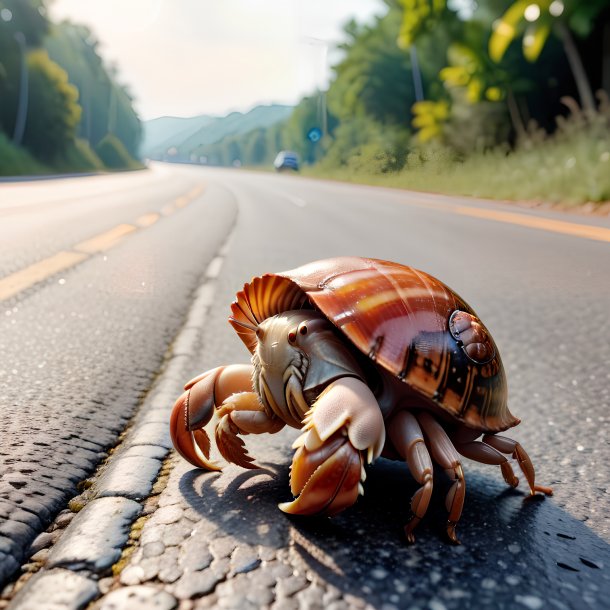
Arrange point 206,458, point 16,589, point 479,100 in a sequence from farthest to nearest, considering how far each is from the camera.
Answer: point 479,100
point 206,458
point 16,589

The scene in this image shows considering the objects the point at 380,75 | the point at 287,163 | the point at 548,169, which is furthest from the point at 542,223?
the point at 287,163

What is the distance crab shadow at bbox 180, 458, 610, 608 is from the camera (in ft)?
4.29

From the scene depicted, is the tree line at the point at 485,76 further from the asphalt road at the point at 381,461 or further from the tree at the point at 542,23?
the asphalt road at the point at 381,461

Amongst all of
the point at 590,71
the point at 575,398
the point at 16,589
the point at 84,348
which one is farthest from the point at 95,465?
the point at 590,71

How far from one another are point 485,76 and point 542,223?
50.5ft

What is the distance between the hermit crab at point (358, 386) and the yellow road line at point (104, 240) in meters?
5.54

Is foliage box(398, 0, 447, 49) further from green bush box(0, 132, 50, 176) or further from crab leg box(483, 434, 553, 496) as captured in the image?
green bush box(0, 132, 50, 176)

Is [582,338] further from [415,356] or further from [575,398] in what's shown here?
[415,356]

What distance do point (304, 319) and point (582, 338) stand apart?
2.43m

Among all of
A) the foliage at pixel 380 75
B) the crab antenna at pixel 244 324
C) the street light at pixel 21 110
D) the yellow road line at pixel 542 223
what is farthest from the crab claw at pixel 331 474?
the street light at pixel 21 110

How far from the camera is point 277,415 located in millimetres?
1617

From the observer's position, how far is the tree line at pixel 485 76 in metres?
18.3

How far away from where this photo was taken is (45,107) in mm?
51375

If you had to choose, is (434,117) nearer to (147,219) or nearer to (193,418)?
(147,219)
